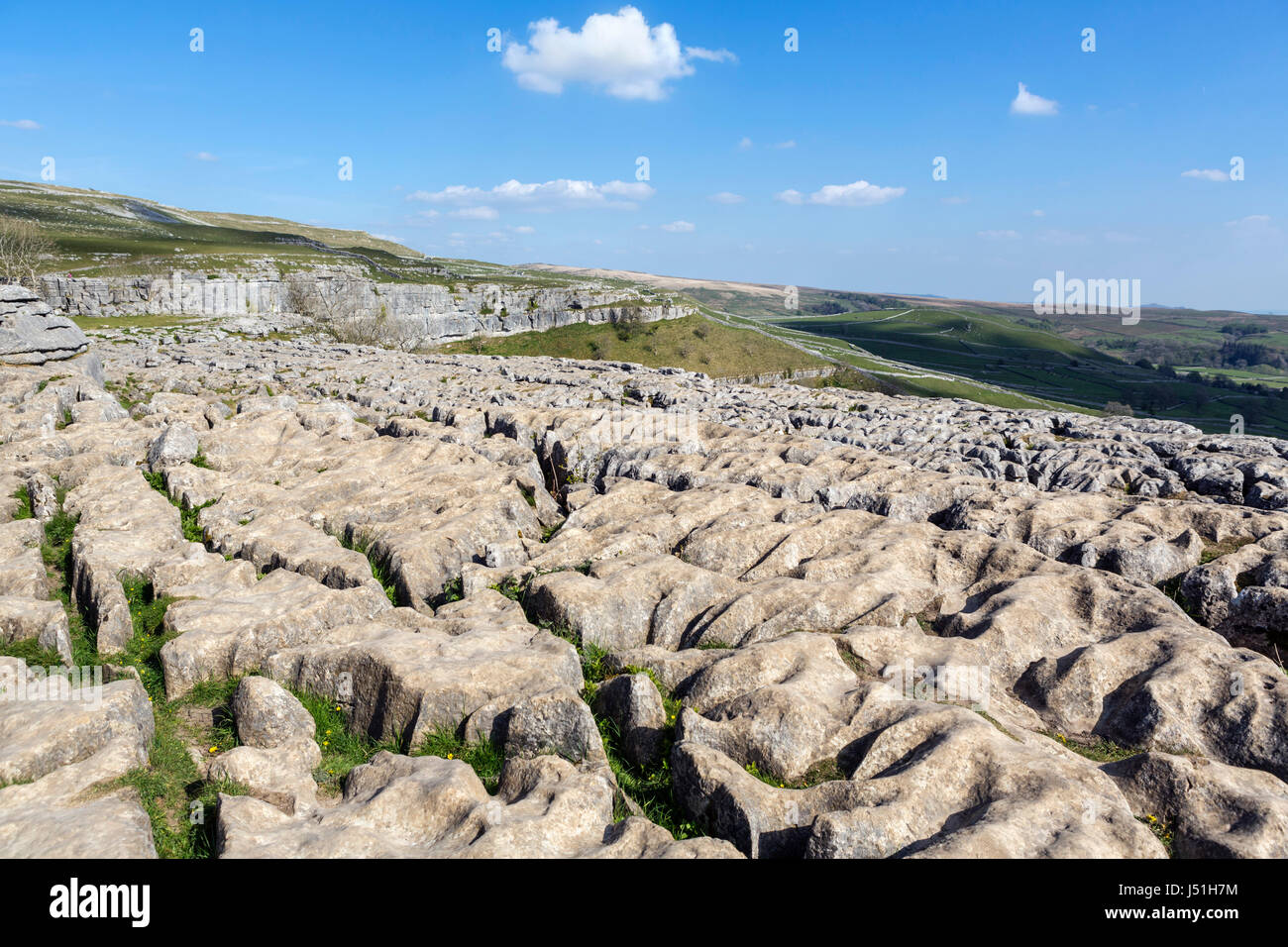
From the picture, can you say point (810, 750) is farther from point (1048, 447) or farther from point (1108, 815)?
point (1048, 447)

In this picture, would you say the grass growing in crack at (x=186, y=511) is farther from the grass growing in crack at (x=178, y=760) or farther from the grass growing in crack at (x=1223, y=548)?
the grass growing in crack at (x=1223, y=548)

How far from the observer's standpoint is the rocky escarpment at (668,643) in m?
12.0

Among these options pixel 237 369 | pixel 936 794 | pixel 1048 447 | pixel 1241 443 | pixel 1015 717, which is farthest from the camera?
pixel 237 369

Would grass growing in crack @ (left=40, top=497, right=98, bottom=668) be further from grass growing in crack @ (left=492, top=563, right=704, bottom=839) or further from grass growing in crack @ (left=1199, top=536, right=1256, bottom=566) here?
grass growing in crack @ (left=1199, top=536, right=1256, bottom=566)

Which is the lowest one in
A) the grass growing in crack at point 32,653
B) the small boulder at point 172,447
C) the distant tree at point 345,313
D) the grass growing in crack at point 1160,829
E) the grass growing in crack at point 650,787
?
the grass growing in crack at point 650,787

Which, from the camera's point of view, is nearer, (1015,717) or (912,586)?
(1015,717)

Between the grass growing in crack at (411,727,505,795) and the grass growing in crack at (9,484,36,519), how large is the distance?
22.7m

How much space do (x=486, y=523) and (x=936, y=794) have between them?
63.5 feet

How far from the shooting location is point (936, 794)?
1212 centimetres

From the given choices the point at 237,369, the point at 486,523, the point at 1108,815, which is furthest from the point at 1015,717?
the point at 237,369

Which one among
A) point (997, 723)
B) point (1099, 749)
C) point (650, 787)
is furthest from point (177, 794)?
point (1099, 749)

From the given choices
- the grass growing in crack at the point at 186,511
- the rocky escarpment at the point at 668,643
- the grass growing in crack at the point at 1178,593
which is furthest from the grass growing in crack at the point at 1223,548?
the grass growing in crack at the point at 186,511

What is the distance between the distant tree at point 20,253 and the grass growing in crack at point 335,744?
136288mm
